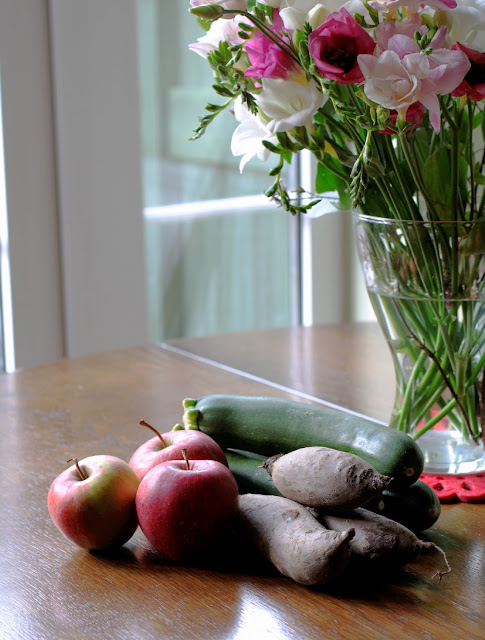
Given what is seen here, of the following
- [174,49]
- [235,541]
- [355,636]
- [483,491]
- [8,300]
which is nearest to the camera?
[355,636]

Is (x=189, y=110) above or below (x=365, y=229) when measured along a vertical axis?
above

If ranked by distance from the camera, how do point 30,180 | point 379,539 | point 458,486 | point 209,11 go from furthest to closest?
point 30,180 < point 458,486 < point 209,11 < point 379,539

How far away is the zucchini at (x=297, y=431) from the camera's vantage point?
67cm

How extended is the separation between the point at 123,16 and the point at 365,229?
1.33m

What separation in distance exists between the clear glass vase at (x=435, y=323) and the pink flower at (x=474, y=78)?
124 mm

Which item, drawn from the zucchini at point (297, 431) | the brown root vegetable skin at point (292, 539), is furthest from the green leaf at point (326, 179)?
the brown root vegetable skin at point (292, 539)

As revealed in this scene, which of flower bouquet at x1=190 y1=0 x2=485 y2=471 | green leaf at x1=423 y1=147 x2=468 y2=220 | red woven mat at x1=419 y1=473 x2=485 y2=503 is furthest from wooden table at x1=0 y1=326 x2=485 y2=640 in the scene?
green leaf at x1=423 y1=147 x2=468 y2=220

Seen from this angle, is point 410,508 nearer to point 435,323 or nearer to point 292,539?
point 292,539

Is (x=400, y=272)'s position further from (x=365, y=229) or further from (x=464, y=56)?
(x=464, y=56)

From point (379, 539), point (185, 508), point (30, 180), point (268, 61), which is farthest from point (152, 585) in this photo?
point (30, 180)

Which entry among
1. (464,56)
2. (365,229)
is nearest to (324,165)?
(365,229)

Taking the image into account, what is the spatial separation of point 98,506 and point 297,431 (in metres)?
0.18

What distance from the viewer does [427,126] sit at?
→ 81cm

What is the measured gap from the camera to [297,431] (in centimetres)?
74
